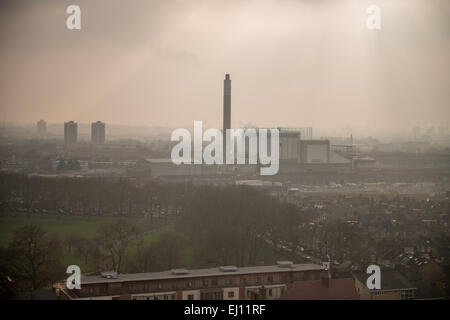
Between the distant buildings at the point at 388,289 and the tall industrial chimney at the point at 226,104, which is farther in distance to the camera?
the tall industrial chimney at the point at 226,104

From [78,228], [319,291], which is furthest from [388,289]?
[78,228]

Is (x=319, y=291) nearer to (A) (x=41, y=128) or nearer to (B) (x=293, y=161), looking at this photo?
(A) (x=41, y=128)

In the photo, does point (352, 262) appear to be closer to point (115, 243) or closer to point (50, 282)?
point (115, 243)

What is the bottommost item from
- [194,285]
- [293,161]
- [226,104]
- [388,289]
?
[388,289]

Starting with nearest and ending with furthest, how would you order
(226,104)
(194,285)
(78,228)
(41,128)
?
(194,285)
(78,228)
(41,128)
(226,104)

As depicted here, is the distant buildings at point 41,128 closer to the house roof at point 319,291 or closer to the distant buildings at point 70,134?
the distant buildings at point 70,134

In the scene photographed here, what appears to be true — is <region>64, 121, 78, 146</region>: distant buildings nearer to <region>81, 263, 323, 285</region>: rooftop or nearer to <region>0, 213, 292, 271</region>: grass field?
<region>0, 213, 292, 271</region>: grass field

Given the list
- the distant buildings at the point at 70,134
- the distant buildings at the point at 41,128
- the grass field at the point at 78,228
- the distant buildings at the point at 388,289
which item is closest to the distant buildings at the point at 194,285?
the distant buildings at the point at 388,289

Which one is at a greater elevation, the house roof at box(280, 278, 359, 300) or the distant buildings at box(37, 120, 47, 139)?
the distant buildings at box(37, 120, 47, 139)

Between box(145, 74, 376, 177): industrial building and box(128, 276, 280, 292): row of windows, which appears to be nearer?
box(128, 276, 280, 292): row of windows

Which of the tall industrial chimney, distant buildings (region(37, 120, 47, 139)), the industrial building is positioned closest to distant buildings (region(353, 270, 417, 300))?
distant buildings (region(37, 120, 47, 139))
